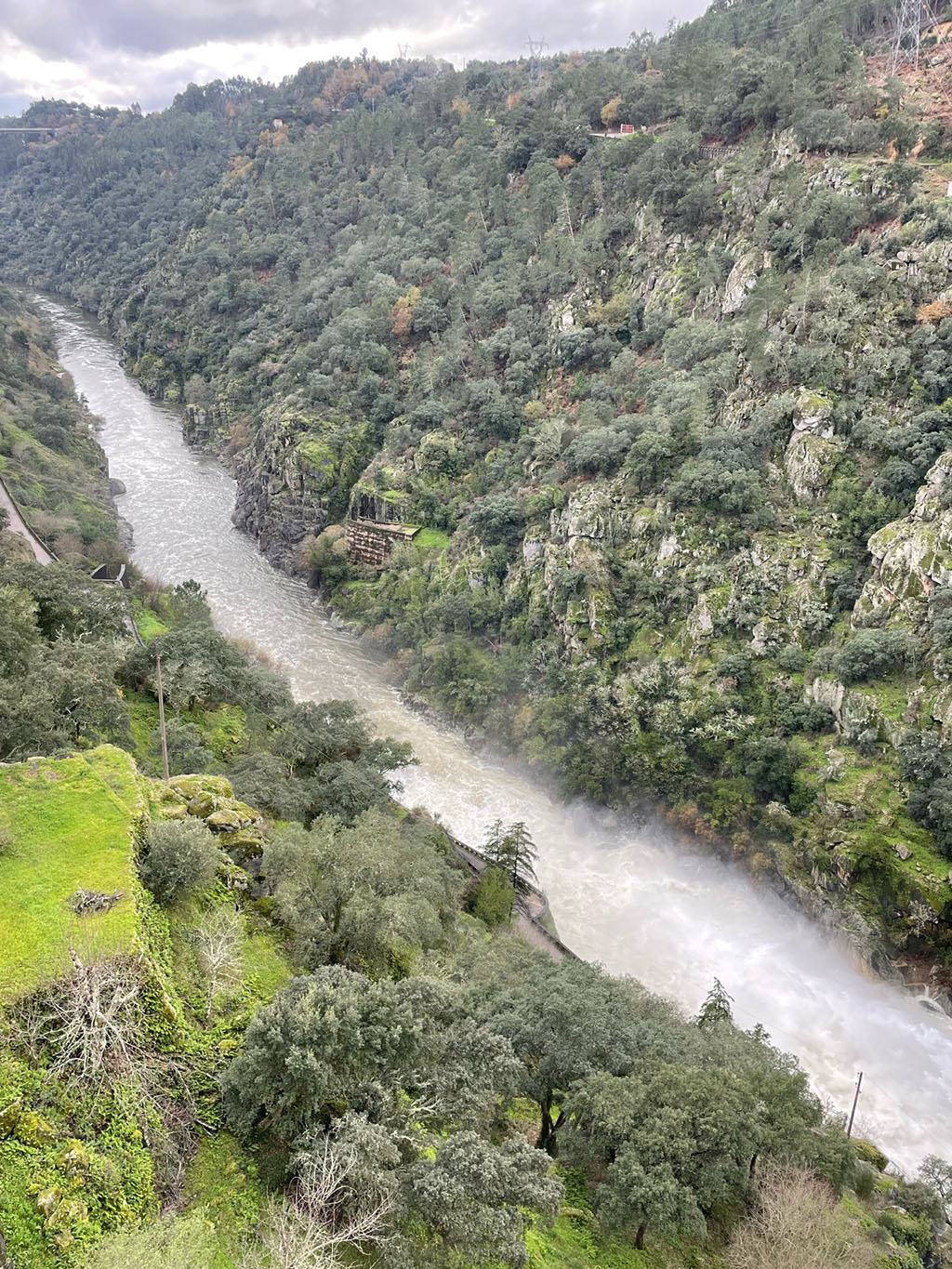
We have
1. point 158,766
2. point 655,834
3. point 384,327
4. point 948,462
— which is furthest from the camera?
point 384,327

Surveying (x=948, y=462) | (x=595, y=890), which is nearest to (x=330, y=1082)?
(x=595, y=890)

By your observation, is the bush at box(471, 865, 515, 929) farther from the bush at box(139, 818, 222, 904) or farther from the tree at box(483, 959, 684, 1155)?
the bush at box(139, 818, 222, 904)

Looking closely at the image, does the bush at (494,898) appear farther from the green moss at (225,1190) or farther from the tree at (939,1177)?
the green moss at (225,1190)

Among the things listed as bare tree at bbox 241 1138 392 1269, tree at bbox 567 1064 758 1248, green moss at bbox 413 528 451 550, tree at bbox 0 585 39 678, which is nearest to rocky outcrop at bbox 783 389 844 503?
green moss at bbox 413 528 451 550

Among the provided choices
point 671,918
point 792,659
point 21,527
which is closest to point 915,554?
point 792,659

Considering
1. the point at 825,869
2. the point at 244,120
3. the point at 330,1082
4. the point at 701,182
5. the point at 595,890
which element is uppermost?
the point at 244,120

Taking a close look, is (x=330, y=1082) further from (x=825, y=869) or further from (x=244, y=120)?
(x=244, y=120)

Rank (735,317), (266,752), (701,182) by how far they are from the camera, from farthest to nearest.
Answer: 1. (701,182)
2. (735,317)
3. (266,752)
